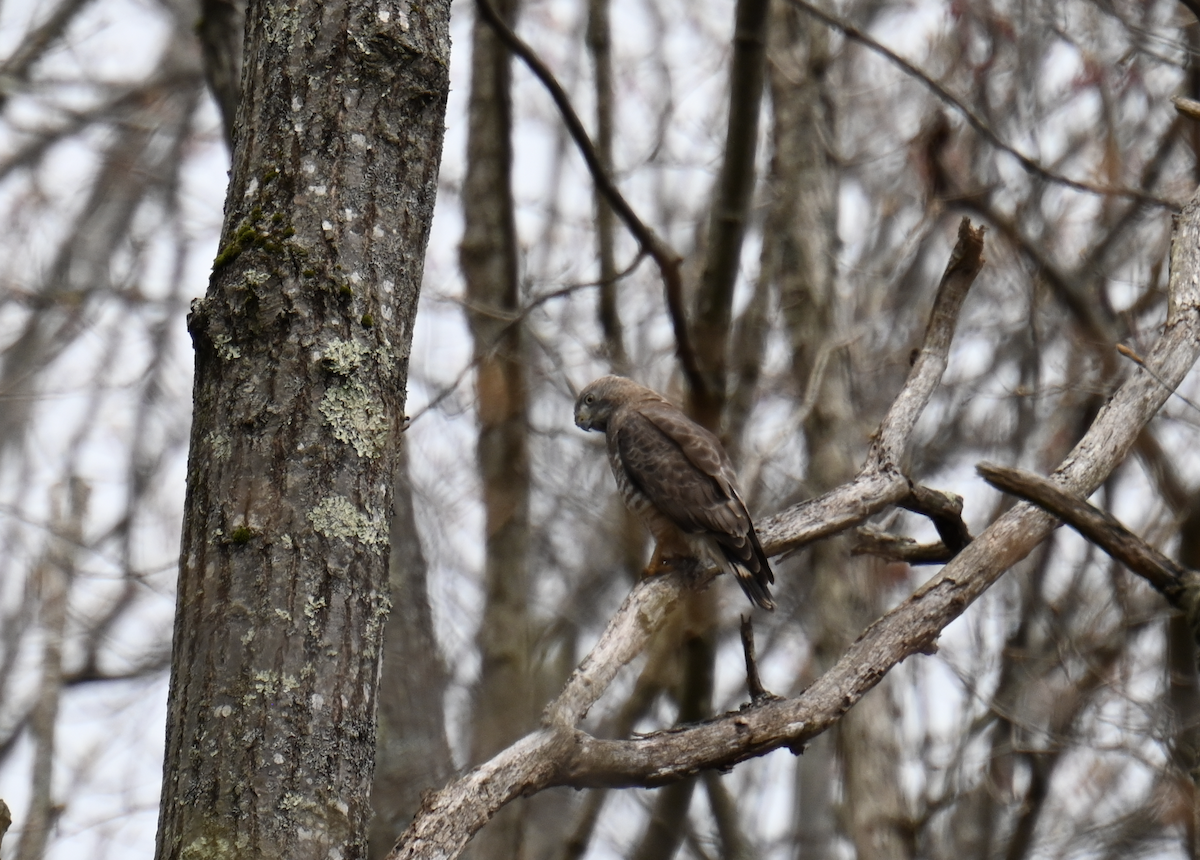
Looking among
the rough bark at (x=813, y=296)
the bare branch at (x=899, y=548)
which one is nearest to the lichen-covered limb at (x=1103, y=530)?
the bare branch at (x=899, y=548)

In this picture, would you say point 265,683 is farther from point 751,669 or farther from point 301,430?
point 751,669

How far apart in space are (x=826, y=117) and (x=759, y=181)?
2.11 feet

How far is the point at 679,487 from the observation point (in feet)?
16.9

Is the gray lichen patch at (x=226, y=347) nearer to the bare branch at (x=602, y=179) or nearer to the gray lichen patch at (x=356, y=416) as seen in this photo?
the gray lichen patch at (x=356, y=416)

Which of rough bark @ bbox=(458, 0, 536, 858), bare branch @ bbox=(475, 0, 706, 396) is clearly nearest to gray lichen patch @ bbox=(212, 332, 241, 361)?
→ bare branch @ bbox=(475, 0, 706, 396)

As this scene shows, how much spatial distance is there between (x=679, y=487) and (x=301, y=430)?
3.06 metres

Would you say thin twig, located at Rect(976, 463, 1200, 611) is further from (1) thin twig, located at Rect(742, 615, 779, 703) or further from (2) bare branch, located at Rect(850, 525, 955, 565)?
(1) thin twig, located at Rect(742, 615, 779, 703)

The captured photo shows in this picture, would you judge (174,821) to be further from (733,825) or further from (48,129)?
(48,129)

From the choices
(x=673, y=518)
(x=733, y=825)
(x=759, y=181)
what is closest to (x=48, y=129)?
(x=759, y=181)

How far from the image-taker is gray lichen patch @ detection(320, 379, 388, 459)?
224cm

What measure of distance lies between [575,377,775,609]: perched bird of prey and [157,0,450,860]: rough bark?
2.13 meters

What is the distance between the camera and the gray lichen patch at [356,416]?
2242mm

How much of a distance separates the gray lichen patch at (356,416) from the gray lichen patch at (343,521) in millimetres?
116

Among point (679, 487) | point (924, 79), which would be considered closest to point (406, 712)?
point (679, 487)
